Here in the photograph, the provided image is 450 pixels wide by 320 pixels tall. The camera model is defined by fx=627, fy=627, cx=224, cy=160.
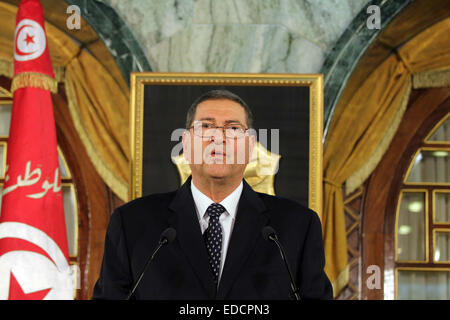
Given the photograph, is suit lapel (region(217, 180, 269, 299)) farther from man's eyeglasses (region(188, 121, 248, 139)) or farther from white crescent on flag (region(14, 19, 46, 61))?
white crescent on flag (region(14, 19, 46, 61))

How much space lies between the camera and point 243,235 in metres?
1.73

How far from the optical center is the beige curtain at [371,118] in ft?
15.8

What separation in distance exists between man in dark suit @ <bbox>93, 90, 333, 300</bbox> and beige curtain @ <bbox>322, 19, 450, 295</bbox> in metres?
2.98

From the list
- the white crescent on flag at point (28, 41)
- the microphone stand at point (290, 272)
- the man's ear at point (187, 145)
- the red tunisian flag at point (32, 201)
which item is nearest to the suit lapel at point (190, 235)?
the man's ear at point (187, 145)

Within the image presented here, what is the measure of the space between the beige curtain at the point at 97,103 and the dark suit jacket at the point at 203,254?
2.90m

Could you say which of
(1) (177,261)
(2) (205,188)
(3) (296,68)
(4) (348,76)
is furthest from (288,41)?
(1) (177,261)

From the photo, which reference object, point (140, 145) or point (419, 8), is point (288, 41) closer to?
point (419, 8)

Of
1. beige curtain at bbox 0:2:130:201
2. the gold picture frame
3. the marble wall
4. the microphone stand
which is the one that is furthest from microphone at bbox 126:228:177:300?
beige curtain at bbox 0:2:130:201

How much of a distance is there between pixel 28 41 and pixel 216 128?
2.54 meters

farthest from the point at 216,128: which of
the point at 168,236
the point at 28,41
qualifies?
the point at 28,41

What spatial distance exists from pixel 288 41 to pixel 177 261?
3.04 meters

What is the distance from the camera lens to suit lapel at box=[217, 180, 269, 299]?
5.37 feet

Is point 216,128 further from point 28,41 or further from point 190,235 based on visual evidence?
point 28,41
